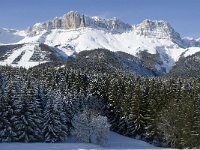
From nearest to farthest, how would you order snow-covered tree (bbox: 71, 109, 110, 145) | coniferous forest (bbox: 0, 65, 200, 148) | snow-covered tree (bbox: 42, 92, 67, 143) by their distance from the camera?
coniferous forest (bbox: 0, 65, 200, 148) < snow-covered tree (bbox: 42, 92, 67, 143) < snow-covered tree (bbox: 71, 109, 110, 145)

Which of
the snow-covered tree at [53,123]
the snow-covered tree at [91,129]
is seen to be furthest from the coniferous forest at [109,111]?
the snow-covered tree at [91,129]

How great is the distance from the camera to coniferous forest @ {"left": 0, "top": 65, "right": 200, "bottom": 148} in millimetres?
83062

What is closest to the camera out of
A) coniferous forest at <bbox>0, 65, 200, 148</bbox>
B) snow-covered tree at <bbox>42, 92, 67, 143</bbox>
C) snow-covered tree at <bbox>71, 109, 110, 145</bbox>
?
coniferous forest at <bbox>0, 65, 200, 148</bbox>

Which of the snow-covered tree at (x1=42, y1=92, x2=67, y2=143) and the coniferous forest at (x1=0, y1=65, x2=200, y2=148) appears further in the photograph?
the snow-covered tree at (x1=42, y1=92, x2=67, y2=143)

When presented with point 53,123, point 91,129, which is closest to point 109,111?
point 91,129

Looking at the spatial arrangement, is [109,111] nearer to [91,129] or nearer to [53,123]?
[91,129]

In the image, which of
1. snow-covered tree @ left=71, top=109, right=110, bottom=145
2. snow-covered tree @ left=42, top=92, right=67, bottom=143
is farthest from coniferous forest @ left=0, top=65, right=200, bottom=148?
snow-covered tree @ left=71, top=109, right=110, bottom=145

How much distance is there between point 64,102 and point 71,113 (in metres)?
3.32

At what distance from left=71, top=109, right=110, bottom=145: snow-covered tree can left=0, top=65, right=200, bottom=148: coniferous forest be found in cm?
25

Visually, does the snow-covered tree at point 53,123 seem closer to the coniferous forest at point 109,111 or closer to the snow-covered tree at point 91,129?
the coniferous forest at point 109,111

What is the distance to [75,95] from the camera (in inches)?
4296

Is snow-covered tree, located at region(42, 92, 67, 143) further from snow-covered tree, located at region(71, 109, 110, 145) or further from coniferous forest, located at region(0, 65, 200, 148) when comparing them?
snow-covered tree, located at region(71, 109, 110, 145)

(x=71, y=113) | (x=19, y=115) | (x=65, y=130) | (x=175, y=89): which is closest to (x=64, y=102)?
(x=71, y=113)

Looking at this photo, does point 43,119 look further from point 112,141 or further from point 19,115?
point 112,141
